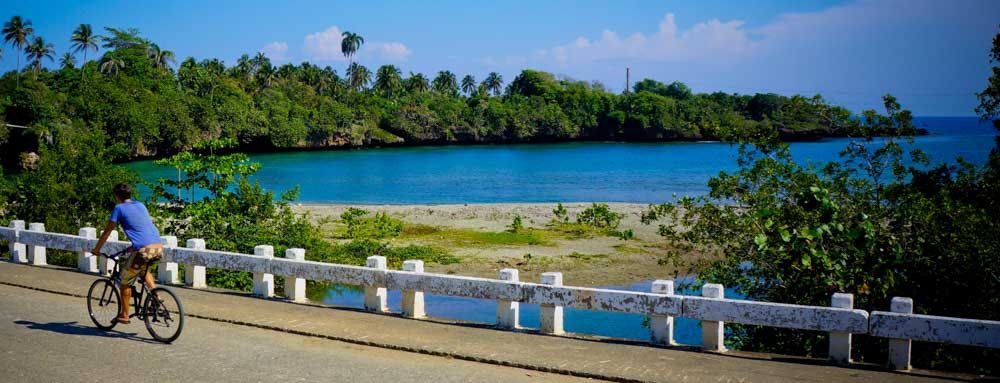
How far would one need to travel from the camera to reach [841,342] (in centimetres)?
834

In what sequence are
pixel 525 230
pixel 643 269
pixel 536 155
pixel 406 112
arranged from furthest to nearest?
pixel 406 112
pixel 536 155
pixel 525 230
pixel 643 269

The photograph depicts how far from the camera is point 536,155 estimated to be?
125 metres

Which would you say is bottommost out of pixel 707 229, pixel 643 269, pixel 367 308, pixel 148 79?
pixel 643 269

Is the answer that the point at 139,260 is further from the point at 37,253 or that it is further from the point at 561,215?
the point at 561,215

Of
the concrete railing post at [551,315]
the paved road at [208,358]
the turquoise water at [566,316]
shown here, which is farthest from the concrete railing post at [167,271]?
the concrete railing post at [551,315]

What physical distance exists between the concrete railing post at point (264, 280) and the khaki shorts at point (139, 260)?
234cm

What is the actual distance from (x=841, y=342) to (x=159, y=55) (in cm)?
12935

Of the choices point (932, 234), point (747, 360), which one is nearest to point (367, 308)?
point (747, 360)

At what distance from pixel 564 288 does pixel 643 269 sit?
58.9 ft

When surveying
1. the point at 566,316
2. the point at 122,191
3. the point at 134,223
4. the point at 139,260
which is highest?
the point at 122,191

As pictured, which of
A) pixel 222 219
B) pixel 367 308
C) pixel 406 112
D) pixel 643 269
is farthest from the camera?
pixel 406 112

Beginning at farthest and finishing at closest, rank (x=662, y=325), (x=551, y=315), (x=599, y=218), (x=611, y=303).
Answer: (x=599, y=218) < (x=551, y=315) < (x=611, y=303) < (x=662, y=325)

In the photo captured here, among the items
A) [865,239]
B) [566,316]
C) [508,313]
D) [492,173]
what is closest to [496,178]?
[492,173]

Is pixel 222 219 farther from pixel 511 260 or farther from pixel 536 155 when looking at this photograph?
pixel 536 155
